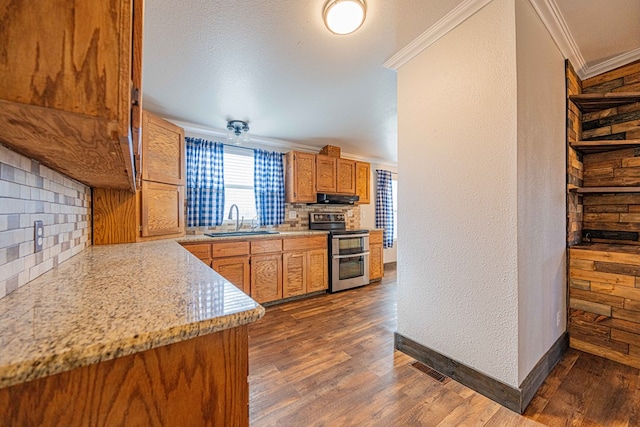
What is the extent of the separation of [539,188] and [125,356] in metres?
2.11

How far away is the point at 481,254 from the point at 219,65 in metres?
2.29

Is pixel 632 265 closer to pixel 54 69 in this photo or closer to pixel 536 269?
pixel 536 269

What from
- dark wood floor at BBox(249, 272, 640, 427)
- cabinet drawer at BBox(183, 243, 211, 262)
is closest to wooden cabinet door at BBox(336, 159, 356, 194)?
cabinet drawer at BBox(183, 243, 211, 262)

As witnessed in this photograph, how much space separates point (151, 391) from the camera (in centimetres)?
53

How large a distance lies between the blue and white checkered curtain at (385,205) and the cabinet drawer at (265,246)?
259 centimetres

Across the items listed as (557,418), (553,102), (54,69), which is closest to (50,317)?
(54,69)

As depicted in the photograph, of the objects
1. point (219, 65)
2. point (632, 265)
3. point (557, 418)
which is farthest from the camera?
point (219, 65)

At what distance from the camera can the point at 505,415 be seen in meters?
1.37

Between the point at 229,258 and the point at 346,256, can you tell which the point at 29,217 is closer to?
the point at 229,258

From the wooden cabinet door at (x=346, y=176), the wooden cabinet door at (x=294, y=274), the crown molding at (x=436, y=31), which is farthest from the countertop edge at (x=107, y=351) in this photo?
the wooden cabinet door at (x=346, y=176)

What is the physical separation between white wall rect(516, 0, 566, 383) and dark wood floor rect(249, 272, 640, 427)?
215 millimetres

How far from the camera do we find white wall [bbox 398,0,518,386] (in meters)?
1.41

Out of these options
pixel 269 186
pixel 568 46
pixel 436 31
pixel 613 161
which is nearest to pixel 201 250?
pixel 269 186

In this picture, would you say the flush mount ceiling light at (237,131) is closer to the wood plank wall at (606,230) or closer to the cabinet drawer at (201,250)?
the cabinet drawer at (201,250)
